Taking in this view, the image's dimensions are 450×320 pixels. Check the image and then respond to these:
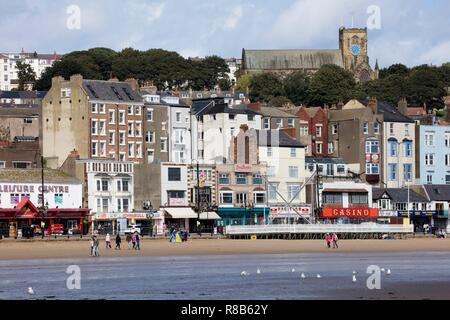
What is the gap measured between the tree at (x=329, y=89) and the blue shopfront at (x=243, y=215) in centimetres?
5921

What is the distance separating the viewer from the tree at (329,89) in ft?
566

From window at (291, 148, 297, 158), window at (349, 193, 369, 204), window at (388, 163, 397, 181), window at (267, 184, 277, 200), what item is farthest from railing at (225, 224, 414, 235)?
window at (388, 163, 397, 181)

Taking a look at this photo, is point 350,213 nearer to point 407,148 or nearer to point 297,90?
point 407,148

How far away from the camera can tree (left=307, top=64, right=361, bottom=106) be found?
17250 cm

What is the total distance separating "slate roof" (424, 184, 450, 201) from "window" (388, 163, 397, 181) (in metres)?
3.77

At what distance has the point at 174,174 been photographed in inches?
4237

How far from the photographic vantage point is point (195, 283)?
4700 cm

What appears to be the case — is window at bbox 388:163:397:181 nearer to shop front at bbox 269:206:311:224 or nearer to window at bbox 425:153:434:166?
window at bbox 425:153:434:166

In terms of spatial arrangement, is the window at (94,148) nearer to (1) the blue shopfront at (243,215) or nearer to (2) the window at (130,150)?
(2) the window at (130,150)

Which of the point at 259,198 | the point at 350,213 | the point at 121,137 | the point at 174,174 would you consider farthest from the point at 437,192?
the point at 121,137

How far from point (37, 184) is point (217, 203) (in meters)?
17.6

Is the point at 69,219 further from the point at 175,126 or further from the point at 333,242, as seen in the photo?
the point at 333,242

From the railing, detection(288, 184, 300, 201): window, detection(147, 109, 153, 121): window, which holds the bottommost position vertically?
the railing

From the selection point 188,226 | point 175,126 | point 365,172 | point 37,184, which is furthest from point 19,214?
point 365,172
